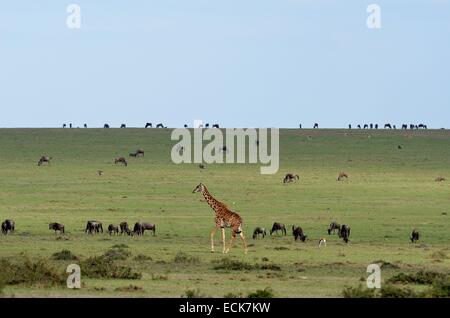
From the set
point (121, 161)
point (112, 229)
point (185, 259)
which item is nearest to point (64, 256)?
point (185, 259)

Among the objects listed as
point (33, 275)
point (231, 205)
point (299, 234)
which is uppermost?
point (231, 205)

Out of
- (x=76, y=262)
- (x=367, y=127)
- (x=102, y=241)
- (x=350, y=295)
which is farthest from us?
(x=367, y=127)

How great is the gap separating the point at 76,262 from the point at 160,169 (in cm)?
3159

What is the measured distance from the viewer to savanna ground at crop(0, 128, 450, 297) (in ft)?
79.4

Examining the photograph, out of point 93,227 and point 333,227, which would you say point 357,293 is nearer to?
point 333,227

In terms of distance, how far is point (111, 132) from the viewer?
75.4 m

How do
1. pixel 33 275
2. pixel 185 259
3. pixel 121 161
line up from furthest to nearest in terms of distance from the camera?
→ 1. pixel 121 161
2. pixel 185 259
3. pixel 33 275

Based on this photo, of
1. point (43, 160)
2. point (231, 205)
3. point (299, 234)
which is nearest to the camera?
point (299, 234)

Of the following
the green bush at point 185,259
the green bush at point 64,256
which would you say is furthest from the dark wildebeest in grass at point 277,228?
the green bush at point 64,256

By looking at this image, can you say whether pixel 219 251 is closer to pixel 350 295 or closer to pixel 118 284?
pixel 118 284

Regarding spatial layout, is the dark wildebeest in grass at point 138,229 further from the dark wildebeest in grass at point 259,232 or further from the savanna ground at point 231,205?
the dark wildebeest in grass at point 259,232

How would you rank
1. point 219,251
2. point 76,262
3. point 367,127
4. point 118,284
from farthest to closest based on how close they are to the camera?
1. point 367,127
2. point 219,251
3. point 76,262
4. point 118,284

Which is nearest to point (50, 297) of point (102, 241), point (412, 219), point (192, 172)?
point (102, 241)

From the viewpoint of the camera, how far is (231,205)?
45.3 meters
